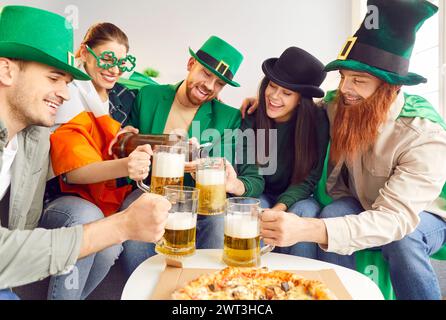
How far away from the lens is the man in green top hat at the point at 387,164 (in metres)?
1.31

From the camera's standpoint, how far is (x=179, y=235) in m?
1.16

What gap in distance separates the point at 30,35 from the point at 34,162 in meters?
0.47

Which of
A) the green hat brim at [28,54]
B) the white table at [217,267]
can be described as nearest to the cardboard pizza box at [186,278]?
the white table at [217,267]

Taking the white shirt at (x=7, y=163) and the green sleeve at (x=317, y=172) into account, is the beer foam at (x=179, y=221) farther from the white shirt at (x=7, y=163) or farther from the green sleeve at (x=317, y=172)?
the green sleeve at (x=317, y=172)

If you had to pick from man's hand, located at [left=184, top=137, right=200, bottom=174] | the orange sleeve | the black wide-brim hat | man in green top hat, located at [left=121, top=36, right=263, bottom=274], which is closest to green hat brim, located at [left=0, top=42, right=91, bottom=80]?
the orange sleeve

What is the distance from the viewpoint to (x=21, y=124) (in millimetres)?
1305

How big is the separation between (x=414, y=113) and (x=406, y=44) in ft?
0.91

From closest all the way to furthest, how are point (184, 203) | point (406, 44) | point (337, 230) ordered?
point (184, 203), point (337, 230), point (406, 44)

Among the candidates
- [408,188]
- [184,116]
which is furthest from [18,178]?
[408,188]

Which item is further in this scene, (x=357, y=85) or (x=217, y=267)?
(x=357, y=85)

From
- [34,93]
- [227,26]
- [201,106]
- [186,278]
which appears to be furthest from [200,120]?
[227,26]

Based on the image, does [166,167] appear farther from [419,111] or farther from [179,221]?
[419,111]

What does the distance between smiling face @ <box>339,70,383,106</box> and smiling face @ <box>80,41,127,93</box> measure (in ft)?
3.61
